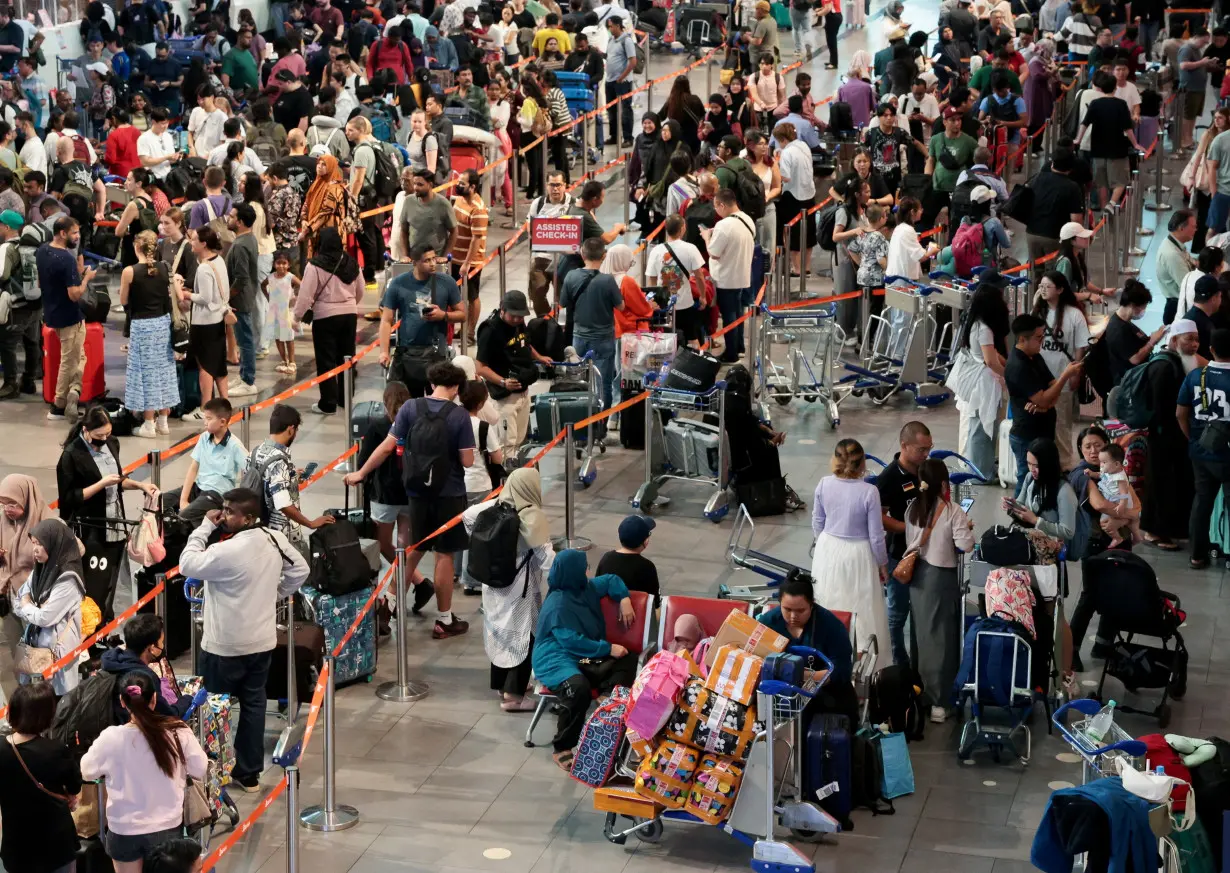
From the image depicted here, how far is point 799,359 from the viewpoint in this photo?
16312mm

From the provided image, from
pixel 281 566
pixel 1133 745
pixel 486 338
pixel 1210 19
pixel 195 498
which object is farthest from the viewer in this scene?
pixel 1210 19

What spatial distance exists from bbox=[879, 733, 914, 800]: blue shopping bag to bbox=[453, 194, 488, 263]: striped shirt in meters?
8.28

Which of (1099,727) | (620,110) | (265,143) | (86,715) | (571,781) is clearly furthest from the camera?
(620,110)

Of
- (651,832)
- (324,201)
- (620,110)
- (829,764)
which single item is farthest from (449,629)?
(620,110)

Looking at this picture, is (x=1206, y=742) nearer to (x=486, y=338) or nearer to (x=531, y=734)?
(x=531, y=734)

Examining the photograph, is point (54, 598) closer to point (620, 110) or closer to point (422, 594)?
point (422, 594)

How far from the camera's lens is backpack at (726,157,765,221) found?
18.0 metres

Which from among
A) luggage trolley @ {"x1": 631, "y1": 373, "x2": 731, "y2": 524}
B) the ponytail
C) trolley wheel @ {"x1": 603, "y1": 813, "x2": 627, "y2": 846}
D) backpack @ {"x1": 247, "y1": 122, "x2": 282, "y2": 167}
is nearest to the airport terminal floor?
trolley wheel @ {"x1": 603, "y1": 813, "x2": 627, "y2": 846}

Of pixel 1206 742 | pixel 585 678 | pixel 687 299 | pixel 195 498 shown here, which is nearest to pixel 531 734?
pixel 585 678

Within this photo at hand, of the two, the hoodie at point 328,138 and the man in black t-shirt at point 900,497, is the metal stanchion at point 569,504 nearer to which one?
the man in black t-shirt at point 900,497

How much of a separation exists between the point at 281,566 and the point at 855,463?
3.12 m

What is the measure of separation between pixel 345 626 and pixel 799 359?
20.8ft

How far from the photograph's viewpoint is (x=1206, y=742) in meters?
8.58

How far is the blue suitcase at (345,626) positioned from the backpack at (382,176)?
28.3 feet
